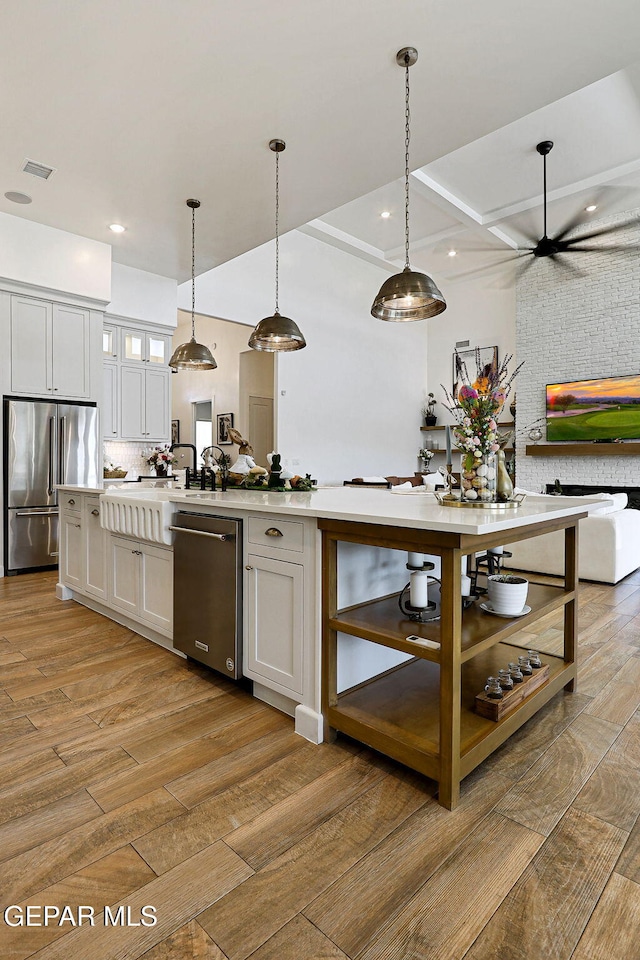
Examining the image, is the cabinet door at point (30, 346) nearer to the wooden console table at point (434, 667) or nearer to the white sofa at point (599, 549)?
the wooden console table at point (434, 667)

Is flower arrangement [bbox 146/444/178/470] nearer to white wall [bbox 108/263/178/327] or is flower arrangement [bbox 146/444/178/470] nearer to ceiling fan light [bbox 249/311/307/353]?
white wall [bbox 108/263/178/327]

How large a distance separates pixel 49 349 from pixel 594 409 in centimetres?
699

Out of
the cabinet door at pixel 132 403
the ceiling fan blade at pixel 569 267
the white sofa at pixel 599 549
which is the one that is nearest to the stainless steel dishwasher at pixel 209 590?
the white sofa at pixel 599 549

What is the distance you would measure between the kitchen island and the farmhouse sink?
324 mm

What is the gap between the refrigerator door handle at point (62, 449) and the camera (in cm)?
508

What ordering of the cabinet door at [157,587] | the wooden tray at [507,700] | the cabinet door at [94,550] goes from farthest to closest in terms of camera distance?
the cabinet door at [94,550] → the cabinet door at [157,587] → the wooden tray at [507,700]

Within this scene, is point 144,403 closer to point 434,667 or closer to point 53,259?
point 53,259

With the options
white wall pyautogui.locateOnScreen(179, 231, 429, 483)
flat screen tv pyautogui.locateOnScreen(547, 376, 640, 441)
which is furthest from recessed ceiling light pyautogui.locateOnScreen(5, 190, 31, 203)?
flat screen tv pyautogui.locateOnScreen(547, 376, 640, 441)

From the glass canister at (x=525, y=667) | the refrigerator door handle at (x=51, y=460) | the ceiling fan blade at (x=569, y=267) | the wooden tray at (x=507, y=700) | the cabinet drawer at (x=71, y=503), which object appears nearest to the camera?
the wooden tray at (x=507, y=700)

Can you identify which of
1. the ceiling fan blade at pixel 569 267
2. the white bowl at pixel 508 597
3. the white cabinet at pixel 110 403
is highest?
the ceiling fan blade at pixel 569 267

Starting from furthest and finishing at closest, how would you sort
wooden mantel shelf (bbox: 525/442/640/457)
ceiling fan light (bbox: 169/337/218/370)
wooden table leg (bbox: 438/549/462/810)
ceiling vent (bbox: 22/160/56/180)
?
wooden mantel shelf (bbox: 525/442/640/457)
ceiling fan light (bbox: 169/337/218/370)
ceiling vent (bbox: 22/160/56/180)
wooden table leg (bbox: 438/549/462/810)

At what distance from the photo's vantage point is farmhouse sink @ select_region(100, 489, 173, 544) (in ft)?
8.50

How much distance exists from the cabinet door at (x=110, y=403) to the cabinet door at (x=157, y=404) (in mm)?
404

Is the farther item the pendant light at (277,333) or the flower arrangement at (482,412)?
the pendant light at (277,333)
